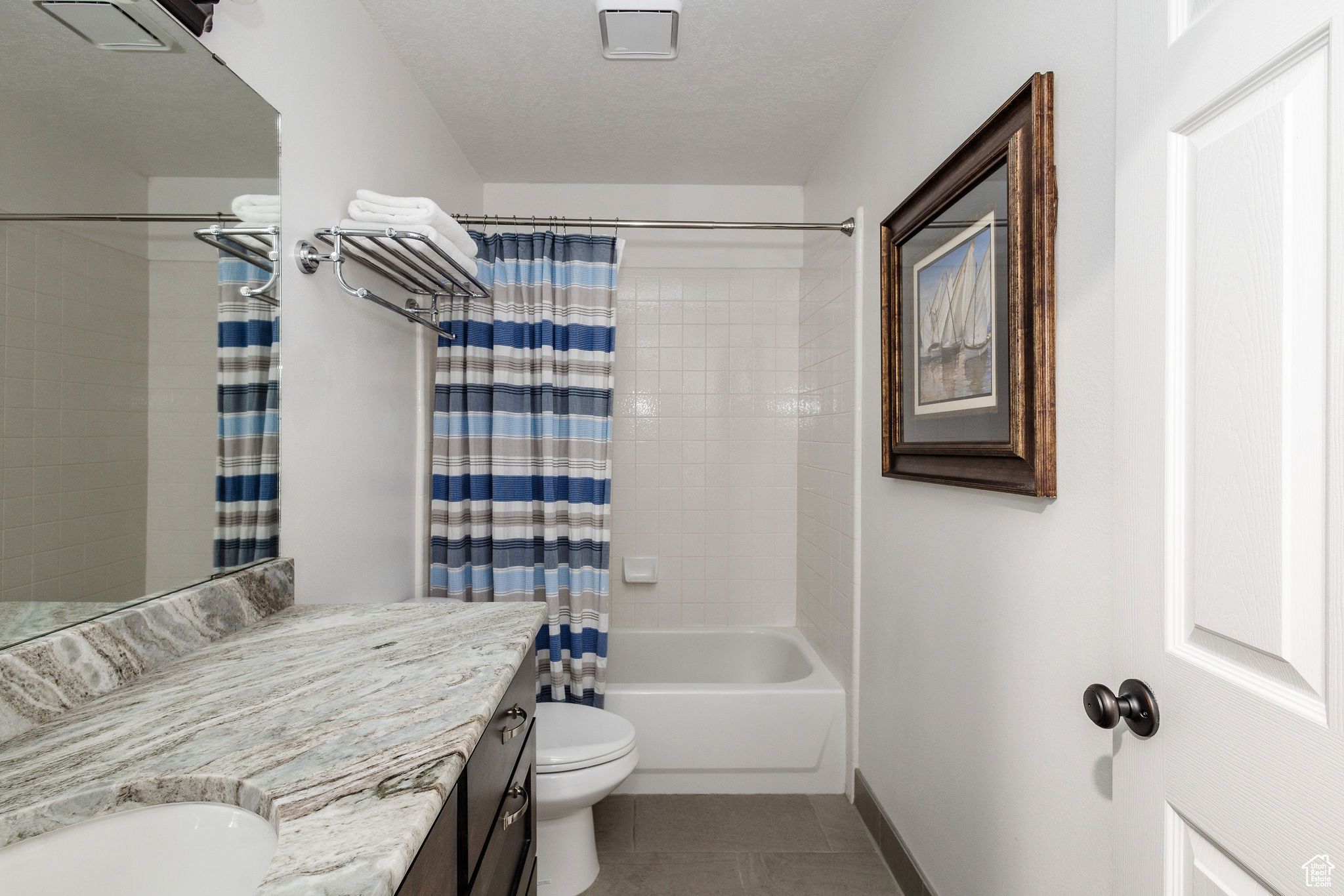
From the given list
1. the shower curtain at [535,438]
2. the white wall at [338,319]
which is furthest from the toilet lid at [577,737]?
the white wall at [338,319]

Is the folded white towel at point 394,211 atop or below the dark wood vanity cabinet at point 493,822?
atop

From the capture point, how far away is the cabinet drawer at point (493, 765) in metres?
0.86

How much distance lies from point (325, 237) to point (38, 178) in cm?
72

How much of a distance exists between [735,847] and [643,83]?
7.96 ft

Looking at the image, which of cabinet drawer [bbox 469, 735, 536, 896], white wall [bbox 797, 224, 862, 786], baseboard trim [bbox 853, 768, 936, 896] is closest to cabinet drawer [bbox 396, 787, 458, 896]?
cabinet drawer [bbox 469, 735, 536, 896]

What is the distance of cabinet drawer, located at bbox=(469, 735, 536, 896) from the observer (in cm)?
97

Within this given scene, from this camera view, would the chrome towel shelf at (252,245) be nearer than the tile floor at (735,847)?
Yes

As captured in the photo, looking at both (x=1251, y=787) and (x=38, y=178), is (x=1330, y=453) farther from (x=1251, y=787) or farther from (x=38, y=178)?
(x=38, y=178)

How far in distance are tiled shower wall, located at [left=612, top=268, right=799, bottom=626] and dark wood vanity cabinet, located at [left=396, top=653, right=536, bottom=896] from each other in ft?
5.73

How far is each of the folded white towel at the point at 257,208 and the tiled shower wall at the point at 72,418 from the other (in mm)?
281

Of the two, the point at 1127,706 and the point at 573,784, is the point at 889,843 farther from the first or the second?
the point at 1127,706

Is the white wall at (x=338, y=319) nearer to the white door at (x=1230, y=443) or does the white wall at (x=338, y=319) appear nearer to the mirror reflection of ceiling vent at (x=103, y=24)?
the mirror reflection of ceiling vent at (x=103, y=24)

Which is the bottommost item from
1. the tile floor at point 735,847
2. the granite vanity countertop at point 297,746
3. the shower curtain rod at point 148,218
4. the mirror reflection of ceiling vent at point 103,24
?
the tile floor at point 735,847

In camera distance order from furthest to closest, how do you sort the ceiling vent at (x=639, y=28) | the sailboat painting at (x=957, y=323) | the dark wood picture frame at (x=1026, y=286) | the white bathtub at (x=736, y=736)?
the white bathtub at (x=736, y=736)
the ceiling vent at (x=639, y=28)
the sailboat painting at (x=957, y=323)
the dark wood picture frame at (x=1026, y=286)
